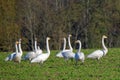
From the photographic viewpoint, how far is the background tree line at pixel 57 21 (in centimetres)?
5103

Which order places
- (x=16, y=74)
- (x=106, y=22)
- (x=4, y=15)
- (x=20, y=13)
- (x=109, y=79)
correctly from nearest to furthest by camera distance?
(x=109, y=79), (x=16, y=74), (x=4, y=15), (x=20, y=13), (x=106, y=22)

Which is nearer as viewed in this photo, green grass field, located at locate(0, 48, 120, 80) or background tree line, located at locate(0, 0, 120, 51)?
green grass field, located at locate(0, 48, 120, 80)

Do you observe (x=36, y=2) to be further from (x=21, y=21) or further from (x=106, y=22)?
(x=106, y=22)

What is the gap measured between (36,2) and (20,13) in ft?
7.23

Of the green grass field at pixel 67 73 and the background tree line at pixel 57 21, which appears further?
the background tree line at pixel 57 21

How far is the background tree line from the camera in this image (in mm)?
51031

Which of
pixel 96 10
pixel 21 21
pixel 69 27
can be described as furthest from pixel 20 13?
pixel 96 10

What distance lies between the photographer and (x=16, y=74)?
17.3m

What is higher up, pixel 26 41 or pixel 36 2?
pixel 36 2

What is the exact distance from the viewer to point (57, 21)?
54281 millimetres

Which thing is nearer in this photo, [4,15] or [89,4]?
[4,15]

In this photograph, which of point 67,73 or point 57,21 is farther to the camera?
point 57,21

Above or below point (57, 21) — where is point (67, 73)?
above

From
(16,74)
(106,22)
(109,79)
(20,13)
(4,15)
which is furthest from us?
(106,22)
